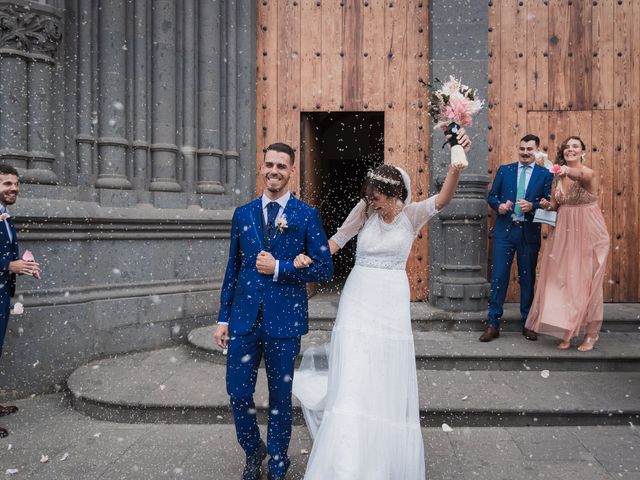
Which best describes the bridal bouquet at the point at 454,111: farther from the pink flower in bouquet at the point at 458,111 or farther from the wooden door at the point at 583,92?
the wooden door at the point at 583,92

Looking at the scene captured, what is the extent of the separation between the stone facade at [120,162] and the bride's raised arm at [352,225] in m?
2.85

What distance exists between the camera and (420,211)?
3.23 m

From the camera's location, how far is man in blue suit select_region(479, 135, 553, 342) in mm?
5531

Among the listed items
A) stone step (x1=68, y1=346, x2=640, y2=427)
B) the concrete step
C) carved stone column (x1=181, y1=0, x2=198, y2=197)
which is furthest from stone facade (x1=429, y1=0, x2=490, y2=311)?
carved stone column (x1=181, y1=0, x2=198, y2=197)

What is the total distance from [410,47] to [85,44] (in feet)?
11.6

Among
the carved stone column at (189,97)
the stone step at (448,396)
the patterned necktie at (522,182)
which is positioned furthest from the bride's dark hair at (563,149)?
the carved stone column at (189,97)

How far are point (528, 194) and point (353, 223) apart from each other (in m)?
2.87

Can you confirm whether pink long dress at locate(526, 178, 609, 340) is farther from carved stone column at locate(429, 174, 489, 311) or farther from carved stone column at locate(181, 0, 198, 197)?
carved stone column at locate(181, 0, 198, 197)

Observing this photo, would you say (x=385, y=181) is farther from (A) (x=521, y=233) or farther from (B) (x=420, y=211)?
(A) (x=521, y=233)

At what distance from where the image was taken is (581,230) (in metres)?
5.30

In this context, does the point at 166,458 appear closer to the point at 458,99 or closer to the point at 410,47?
the point at 458,99

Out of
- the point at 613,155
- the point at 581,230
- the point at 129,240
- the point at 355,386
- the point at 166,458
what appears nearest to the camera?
the point at 355,386

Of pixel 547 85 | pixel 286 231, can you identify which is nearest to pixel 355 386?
pixel 286 231

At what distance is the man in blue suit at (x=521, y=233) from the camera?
18.1 ft
